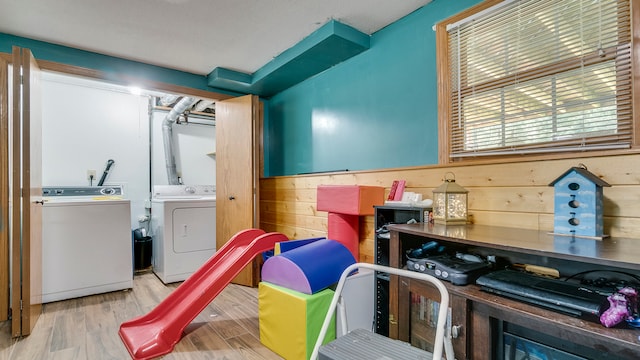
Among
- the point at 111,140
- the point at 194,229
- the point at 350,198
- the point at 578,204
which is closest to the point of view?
the point at 578,204

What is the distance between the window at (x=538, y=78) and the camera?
1.36 metres

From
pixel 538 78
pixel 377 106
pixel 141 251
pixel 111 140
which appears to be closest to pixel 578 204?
pixel 538 78

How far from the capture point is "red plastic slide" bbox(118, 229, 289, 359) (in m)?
1.99

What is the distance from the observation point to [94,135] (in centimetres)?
386

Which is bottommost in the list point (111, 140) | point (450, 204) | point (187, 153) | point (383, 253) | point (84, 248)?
point (84, 248)

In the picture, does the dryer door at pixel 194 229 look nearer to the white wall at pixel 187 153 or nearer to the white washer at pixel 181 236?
the white washer at pixel 181 236

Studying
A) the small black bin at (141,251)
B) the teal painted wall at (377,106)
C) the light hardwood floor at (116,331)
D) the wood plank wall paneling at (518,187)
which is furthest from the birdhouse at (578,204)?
the small black bin at (141,251)

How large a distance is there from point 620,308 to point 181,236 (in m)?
3.55

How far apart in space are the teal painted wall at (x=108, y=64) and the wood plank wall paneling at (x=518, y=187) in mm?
1987

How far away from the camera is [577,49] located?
1.47 meters

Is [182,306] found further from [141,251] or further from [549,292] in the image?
[549,292]

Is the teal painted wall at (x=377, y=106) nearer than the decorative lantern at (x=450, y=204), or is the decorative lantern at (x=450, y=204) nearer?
the decorative lantern at (x=450, y=204)

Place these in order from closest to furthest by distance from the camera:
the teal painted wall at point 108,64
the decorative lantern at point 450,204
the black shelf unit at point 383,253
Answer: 1. the decorative lantern at point 450,204
2. the black shelf unit at point 383,253
3. the teal painted wall at point 108,64

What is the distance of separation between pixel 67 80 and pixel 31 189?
2.15m
